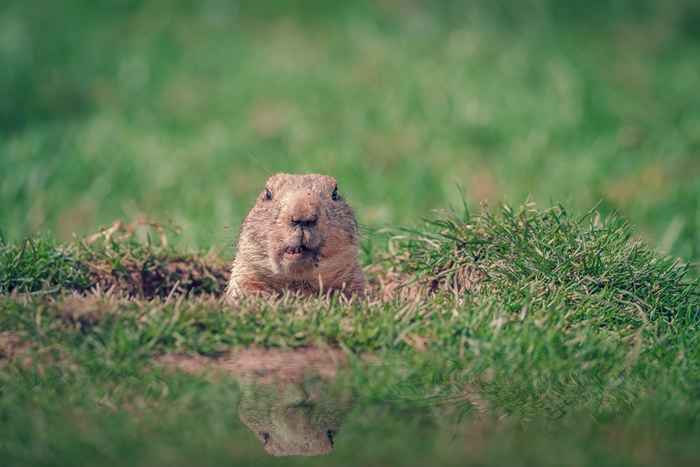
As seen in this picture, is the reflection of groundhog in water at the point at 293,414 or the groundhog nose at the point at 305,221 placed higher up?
the groundhog nose at the point at 305,221

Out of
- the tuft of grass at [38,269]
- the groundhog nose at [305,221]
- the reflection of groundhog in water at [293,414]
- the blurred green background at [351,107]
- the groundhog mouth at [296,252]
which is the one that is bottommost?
the reflection of groundhog in water at [293,414]

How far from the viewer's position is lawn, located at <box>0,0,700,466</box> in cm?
360

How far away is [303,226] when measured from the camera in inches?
180

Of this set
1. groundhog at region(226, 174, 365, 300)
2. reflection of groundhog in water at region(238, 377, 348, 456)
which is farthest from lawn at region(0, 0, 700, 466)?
groundhog at region(226, 174, 365, 300)

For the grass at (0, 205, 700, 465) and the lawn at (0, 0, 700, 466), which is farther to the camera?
the lawn at (0, 0, 700, 466)

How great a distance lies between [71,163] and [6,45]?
2.70 m

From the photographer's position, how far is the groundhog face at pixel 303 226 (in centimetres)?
456

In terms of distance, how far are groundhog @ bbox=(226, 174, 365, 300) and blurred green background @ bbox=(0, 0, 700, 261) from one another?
1.78 meters

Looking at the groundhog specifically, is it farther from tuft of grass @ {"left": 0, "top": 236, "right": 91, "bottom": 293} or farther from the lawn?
tuft of grass @ {"left": 0, "top": 236, "right": 91, "bottom": 293}

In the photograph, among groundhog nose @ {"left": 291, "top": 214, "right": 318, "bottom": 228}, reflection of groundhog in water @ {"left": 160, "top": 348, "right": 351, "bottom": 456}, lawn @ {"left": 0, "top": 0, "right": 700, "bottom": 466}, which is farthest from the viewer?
groundhog nose @ {"left": 291, "top": 214, "right": 318, "bottom": 228}

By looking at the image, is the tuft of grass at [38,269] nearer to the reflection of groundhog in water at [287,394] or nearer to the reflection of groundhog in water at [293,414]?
the reflection of groundhog in water at [287,394]

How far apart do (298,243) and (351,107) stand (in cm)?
534

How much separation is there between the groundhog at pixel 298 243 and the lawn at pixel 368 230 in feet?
0.80

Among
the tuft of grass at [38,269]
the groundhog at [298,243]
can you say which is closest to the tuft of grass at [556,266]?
the groundhog at [298,243]
